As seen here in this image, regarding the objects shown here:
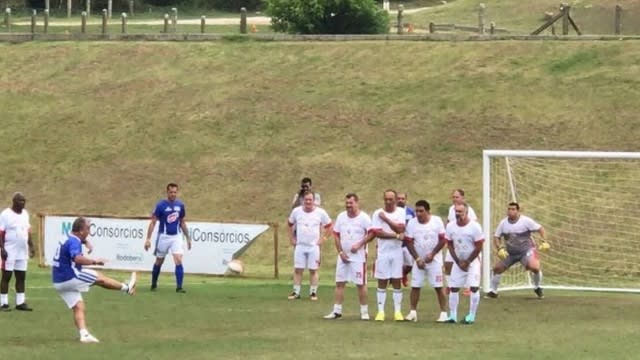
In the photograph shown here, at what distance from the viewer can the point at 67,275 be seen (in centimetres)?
1828

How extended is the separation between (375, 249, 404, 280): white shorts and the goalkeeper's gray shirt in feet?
15.1

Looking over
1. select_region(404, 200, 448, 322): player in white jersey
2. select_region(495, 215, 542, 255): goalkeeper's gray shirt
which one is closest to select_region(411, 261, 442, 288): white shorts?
select_region(404, 200, 448, 322): player in white jersey

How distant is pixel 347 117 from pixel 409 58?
Answer: 5.52 meters

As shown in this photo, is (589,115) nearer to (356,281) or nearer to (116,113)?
(116,113)

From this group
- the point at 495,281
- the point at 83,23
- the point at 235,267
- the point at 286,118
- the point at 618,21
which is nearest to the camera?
the point at 495,281

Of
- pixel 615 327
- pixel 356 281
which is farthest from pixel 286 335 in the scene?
pixel 615 327

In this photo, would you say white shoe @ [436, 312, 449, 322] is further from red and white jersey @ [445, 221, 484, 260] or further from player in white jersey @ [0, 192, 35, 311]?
player in white jersey @ [0, 192, 35, 311]

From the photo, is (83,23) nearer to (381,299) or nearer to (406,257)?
(406,257)

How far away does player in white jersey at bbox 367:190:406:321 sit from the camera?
21.9m

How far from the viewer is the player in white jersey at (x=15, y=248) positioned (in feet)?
74.8

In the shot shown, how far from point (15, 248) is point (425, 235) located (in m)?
7.17

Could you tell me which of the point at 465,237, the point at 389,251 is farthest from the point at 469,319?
the point at 389,251

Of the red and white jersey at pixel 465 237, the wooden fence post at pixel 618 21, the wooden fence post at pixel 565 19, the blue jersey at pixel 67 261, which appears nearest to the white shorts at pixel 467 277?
the red and white jersey at pixel 465 237

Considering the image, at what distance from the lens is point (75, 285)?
1834 cm
